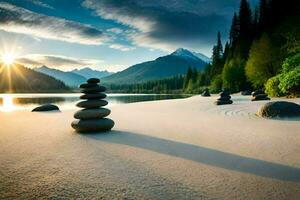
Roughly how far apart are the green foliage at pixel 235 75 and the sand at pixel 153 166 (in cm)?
5984

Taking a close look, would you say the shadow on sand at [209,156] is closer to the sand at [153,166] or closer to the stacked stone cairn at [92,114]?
the sand at [153,166]

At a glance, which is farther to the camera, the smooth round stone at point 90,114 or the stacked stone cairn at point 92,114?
the smooth round stone at point 90,114

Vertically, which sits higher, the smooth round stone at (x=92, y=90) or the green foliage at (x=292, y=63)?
the green foliage at (x=292, y=63)

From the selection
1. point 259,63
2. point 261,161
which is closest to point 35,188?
point 261,161

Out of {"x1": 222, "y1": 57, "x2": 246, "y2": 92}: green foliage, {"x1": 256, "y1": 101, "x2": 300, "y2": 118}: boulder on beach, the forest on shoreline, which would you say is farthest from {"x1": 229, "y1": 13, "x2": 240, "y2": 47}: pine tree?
{"x1": 256, "y1": 101, "x2": 300, "y2": 118}: boulder on beach

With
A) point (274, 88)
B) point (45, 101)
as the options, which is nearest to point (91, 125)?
point (274, 88)

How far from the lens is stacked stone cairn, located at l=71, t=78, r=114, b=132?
1181 cm

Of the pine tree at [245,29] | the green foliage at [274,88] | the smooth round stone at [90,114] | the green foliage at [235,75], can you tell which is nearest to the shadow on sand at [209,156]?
the smooth round stone at [90,114]

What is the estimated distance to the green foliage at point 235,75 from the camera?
6812cm

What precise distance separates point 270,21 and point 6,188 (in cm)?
7037

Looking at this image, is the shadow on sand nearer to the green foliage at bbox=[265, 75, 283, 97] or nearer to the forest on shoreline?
the forest on shoreline

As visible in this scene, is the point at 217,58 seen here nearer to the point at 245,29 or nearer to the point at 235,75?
the point at 245,29

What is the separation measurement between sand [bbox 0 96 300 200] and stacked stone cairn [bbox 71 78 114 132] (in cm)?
88

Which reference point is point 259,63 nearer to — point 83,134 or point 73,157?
point 83,134
